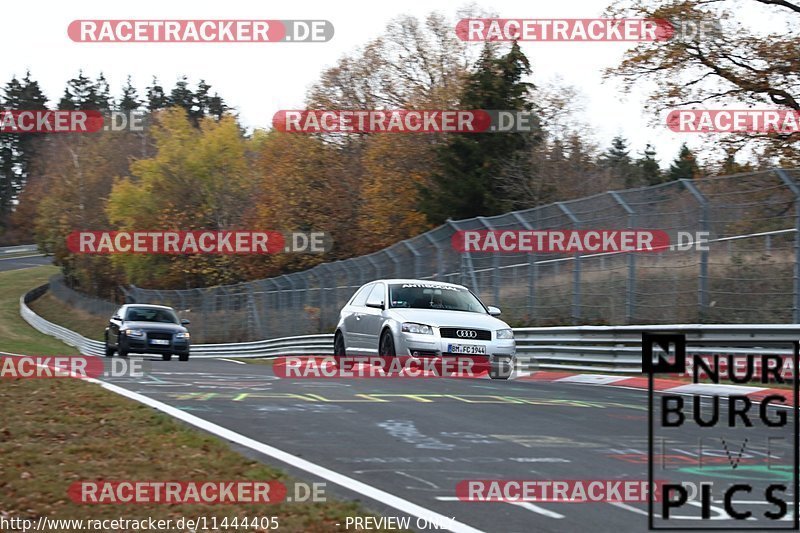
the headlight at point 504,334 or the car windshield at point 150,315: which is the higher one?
the headlight at point 504,334

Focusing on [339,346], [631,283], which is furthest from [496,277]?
[339,346]

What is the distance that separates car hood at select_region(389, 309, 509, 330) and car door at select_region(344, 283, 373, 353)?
133 cm

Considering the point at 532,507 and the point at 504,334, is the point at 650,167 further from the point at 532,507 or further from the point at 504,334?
the point at 532,507

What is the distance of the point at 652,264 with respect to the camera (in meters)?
17.4

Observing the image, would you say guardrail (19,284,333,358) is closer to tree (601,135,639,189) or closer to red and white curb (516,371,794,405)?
red and white curb (516,371,794,405)

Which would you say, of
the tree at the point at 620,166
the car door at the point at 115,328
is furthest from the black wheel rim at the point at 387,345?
the tree at the point at 620,166

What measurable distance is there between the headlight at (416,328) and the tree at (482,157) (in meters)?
31.8

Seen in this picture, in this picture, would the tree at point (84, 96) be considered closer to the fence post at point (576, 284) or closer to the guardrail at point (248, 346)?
the guardrail at point (248, 346)

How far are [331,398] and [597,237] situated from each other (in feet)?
26.1

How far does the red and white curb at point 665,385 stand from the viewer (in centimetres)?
1286

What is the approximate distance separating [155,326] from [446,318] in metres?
13.0

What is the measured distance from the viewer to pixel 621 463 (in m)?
7.65

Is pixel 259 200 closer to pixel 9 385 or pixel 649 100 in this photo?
pixel 649 100

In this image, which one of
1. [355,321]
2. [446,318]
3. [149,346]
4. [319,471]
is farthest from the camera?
[149,346]
